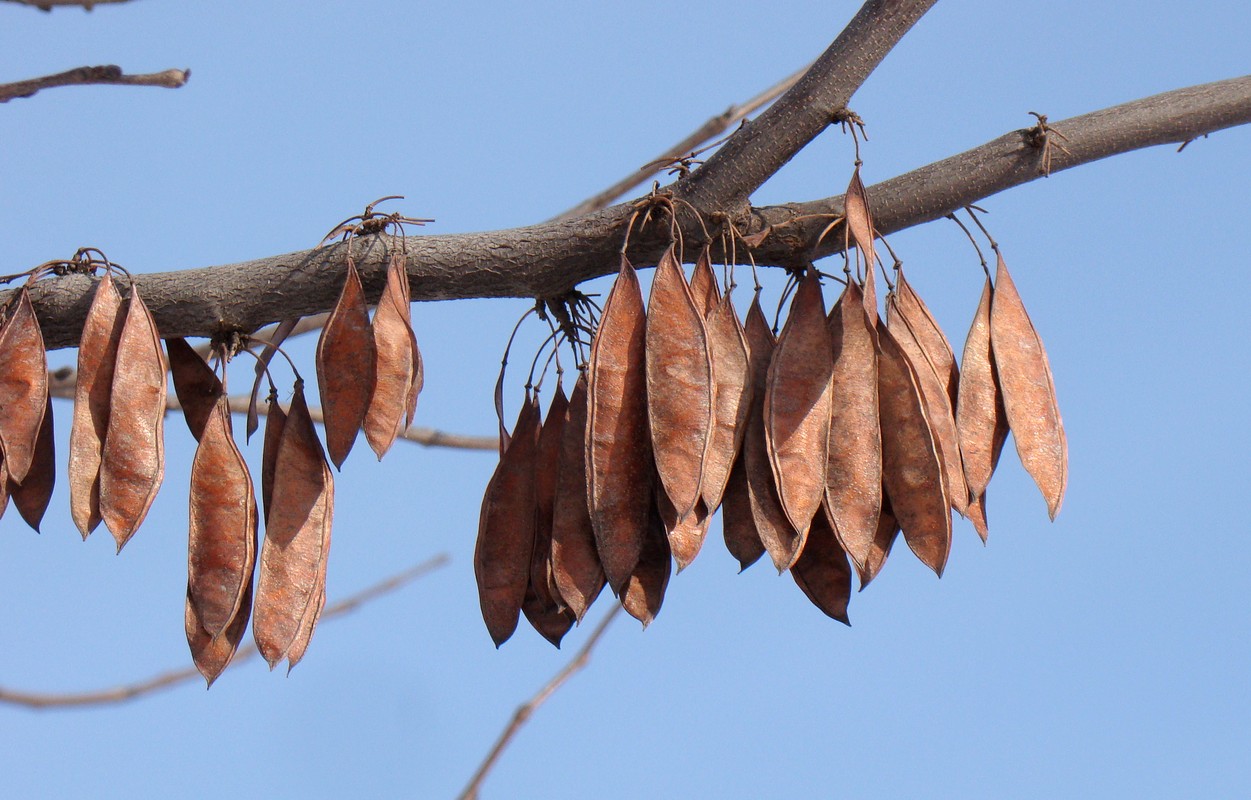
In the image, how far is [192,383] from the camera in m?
2.58

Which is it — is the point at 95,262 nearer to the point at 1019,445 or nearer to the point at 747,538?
the point at 747,538

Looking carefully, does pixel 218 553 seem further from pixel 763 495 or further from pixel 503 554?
pixel 763 495

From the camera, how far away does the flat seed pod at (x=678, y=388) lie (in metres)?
2.02

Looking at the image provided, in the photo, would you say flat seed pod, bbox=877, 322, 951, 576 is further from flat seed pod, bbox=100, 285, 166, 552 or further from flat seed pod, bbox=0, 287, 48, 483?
flat seed pod, bbox=0, 287, 48, 483

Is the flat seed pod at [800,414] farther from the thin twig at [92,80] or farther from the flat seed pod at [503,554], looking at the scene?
the thin twig at [92,80]

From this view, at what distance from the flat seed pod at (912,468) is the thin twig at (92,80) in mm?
1293

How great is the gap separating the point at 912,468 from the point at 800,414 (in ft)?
0.64

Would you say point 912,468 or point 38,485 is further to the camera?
point 38,485

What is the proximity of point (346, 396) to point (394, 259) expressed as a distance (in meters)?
0.25

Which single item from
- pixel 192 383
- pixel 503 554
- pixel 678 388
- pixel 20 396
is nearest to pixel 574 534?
pixel 503 554

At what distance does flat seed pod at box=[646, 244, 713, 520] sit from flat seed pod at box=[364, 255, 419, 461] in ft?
1.41

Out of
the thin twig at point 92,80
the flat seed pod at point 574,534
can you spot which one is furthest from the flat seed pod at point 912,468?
the thin twig at point 92,80

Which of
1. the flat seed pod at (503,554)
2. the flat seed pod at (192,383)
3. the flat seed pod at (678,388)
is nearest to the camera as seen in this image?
the flat seed pod at (678,388)

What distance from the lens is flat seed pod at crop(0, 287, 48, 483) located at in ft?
7.62
